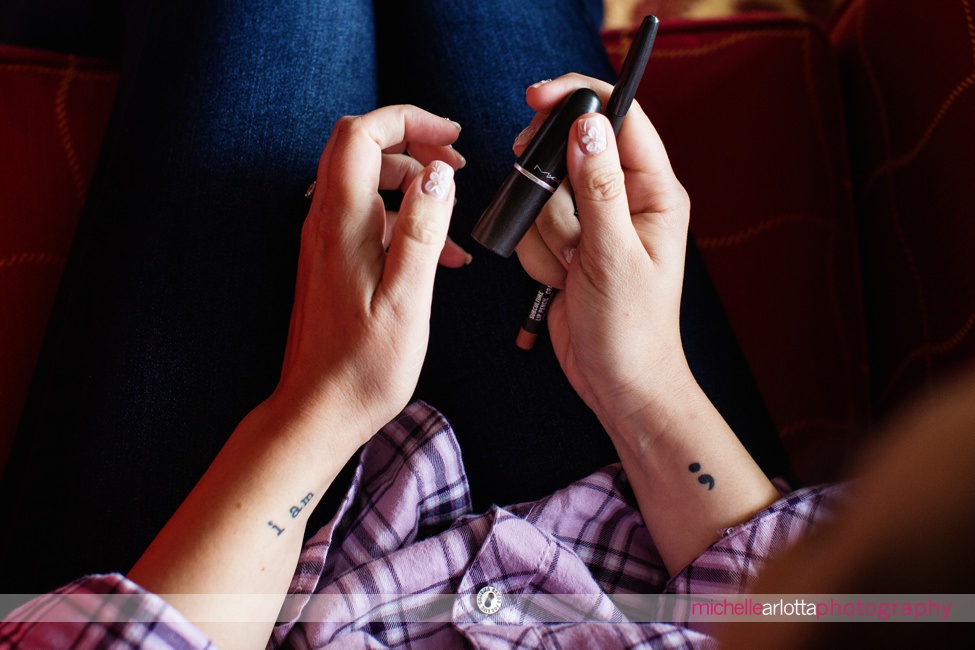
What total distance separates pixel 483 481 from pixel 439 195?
0.30 m

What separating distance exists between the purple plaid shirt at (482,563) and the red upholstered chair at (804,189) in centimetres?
28

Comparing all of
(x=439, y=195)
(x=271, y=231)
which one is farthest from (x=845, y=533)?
(x=271, y=231)

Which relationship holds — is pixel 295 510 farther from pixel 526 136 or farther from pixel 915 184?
pixel 915 184

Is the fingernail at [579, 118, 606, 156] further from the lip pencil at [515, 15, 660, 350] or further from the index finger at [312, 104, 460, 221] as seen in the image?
the index finger at [312, 104, 460, 221]

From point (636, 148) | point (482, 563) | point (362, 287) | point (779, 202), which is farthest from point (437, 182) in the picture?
point (779, 202)

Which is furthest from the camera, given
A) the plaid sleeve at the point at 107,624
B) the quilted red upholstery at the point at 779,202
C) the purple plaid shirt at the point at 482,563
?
the quilted red upholstery at the point at 779,202

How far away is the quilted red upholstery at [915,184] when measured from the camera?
2.30 feet

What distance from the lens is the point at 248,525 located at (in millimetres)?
497

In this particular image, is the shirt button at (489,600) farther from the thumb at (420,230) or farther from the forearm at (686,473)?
the thumb at (420,230)

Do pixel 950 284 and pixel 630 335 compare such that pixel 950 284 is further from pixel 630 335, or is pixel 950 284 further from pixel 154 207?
pixel 154 207

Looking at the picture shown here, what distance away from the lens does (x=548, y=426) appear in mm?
659

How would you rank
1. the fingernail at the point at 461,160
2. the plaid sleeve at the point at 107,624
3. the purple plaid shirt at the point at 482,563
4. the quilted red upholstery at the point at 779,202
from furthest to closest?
the quilted red upholstery at the point at 779,202 → the fingernail at the point at 461,160 → the purple plaid shirt at the point at 482,563 → the plaid sleeve at the point at 107,624

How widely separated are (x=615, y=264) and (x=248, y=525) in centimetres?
36

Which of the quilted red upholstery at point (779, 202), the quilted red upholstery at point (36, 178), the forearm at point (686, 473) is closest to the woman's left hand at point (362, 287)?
the forearm at point (686, 473)
